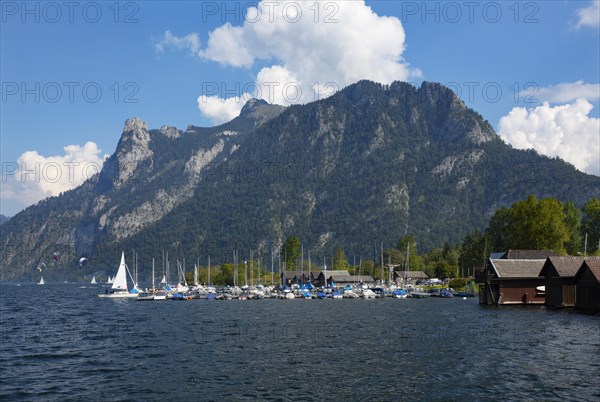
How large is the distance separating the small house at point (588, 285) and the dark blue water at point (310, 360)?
7.15 meters

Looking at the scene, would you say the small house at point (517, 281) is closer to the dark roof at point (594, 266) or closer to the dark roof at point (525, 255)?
the dark roof at point (525, 255)

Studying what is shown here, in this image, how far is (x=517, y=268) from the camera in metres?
95.3

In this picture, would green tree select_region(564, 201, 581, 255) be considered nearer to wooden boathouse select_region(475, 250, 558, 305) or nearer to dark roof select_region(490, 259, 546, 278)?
wooden boathouse select_region(475, 250, 558, 305)

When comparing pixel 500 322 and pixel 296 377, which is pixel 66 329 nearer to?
pixel 296 377

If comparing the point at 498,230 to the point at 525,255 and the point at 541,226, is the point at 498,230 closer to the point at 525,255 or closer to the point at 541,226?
the point at 541,226

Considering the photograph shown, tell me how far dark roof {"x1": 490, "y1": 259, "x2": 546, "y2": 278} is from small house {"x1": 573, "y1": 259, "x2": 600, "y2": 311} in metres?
10.4

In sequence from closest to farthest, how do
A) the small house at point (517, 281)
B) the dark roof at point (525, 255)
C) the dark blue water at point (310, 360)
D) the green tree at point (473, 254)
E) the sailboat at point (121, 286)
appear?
the dark blue water at point (310, 360), the small house at point (517, 281), the dark roof at point (525, 255), the sailboat at point (121, 286), the green tree at point (473, 254)

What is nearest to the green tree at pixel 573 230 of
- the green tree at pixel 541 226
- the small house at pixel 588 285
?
the green tree at pixel 541 226

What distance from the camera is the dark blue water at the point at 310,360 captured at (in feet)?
110

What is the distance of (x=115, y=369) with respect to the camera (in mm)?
41938

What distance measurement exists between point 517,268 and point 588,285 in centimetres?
1579

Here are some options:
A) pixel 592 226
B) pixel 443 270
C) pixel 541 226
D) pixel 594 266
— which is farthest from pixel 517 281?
pixel 443 270

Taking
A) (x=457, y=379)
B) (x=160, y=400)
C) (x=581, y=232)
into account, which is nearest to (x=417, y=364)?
(x=457, y=379)

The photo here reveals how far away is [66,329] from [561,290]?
71.5m
